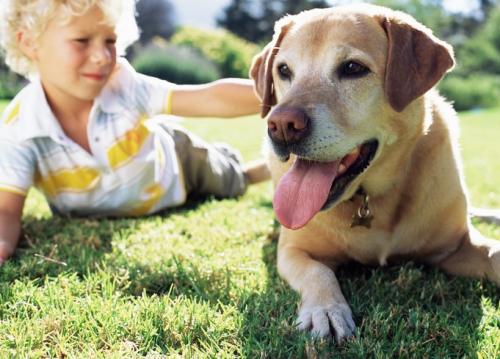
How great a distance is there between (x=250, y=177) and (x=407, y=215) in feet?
7.89

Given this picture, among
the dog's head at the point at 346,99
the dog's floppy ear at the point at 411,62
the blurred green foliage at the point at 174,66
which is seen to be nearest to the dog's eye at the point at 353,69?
the dog's head at the point at 346,99

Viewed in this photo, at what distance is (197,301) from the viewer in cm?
259

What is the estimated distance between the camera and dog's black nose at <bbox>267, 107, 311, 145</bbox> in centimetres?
243

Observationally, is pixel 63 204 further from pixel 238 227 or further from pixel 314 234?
pixel 314 234

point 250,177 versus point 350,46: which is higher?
point 350,46

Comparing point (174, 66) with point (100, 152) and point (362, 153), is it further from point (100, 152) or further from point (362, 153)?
point (362, 153)

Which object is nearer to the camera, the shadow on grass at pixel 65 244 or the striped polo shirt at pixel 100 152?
the shadow on grass at pixel 65 244

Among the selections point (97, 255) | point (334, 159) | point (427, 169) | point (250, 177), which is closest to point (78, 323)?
point (97, 255)

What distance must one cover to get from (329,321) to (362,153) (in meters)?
0.82

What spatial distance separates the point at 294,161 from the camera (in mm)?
2754

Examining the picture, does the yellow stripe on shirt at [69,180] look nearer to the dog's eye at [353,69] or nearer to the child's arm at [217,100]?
the child's arm at [217,100]

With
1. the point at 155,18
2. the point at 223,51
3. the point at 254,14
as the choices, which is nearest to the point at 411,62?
the point at 223,51

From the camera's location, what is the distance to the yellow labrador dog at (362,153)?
2539mm

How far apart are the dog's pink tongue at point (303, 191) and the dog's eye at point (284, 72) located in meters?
0.51
